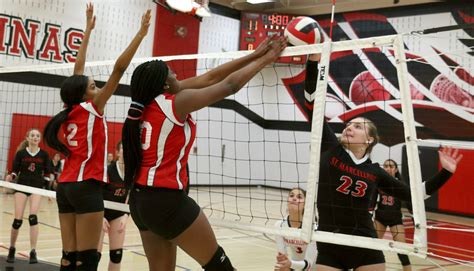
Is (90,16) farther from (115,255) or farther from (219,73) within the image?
(115,255)

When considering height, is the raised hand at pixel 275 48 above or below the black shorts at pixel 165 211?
above

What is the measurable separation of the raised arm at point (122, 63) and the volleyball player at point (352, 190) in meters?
1.29

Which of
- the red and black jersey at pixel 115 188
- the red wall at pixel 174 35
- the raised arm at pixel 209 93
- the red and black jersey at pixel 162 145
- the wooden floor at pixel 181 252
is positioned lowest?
the wooden floor at pixel 181 252

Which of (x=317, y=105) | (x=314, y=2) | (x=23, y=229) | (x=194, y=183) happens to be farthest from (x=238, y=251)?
(x=314, y=2)

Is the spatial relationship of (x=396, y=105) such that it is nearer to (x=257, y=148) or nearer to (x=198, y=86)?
(x=257, y=148)

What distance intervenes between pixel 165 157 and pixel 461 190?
1234cm

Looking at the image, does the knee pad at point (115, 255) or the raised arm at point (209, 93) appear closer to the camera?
the raised arm at point (209, 93)

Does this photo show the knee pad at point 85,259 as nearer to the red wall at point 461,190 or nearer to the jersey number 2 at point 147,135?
the jersey number 2 at point 147,135

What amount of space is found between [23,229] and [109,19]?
26.6 feet

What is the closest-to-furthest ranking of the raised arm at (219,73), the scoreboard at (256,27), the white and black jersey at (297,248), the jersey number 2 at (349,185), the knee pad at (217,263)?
the knee pad at (217,263)
the raised arm at (219,73)
the jersey number 2 at (349,185)
the white and black jersey at (297,248)
the scoreboard at (256,27)

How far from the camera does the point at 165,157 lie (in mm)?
2758

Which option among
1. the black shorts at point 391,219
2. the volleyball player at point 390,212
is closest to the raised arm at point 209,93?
the volleyball player at point 390,212

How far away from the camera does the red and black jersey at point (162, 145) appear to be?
2.73 metres

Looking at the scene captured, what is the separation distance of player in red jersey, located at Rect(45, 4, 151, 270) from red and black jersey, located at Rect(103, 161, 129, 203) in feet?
5.18
